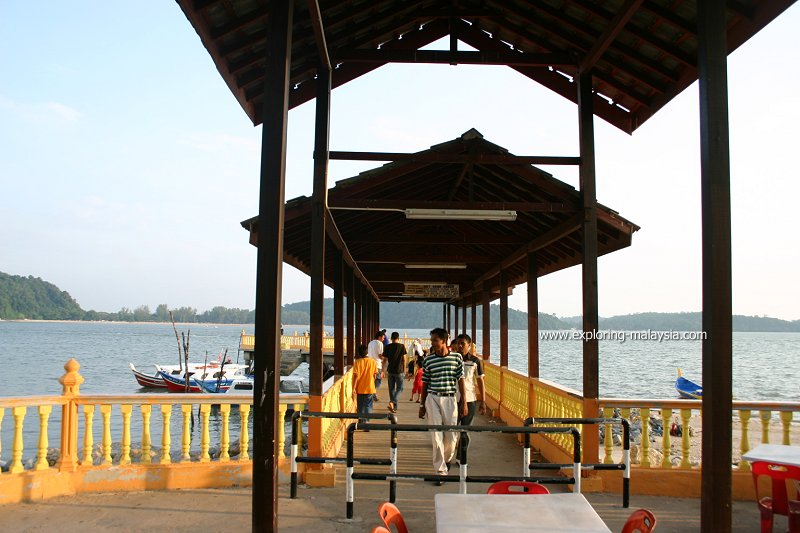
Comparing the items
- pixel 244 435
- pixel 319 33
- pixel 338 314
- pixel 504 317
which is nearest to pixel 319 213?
pixel 319 33

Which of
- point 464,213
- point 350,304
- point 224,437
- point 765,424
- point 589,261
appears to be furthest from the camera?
point 350,304

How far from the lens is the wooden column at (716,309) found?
4715 millimetres

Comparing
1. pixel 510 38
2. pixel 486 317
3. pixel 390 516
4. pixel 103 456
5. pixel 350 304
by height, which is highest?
pixel 510 38

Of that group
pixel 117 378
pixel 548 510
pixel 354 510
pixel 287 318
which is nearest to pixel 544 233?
pixel 354 510

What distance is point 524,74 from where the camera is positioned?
940 cm

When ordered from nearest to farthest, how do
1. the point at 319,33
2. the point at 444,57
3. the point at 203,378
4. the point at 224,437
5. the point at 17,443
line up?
the point at 17,443, the point at 224,437, the point at 319,33, the point at 444,57, the point at 203,378

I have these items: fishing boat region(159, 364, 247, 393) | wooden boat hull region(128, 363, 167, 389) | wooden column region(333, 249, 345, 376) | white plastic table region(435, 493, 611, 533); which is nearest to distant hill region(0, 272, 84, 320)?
wooden boat hull region(128, 363, 167, 389)

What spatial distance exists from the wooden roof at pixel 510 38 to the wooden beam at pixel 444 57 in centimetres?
1

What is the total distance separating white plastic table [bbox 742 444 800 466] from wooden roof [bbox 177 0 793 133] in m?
3.63

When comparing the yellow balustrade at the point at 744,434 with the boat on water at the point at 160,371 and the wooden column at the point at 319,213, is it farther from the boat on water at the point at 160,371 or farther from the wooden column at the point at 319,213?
the boat on water at the point at 160,371

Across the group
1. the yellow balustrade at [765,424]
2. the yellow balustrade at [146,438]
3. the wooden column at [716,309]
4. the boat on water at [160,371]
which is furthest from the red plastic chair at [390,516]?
the boat on water at [160,371]

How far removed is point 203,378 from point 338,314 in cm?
2389

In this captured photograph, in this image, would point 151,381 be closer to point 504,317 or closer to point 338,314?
point 504,317

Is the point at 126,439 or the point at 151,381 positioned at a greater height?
the point at 126,439
